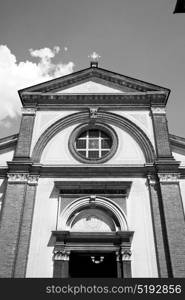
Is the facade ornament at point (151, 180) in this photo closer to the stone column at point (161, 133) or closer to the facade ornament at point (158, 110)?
the stone column at point (161, 133)

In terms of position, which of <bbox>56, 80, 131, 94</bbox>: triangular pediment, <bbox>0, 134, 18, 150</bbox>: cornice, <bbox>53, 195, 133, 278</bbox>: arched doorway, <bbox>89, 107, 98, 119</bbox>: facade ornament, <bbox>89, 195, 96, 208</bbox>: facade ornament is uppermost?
<bbox>56, 80, 131, 94</bbox>: triangular pediment

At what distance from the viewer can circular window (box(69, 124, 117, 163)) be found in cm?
1385

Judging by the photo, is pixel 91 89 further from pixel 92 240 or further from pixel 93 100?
pixel 92 240

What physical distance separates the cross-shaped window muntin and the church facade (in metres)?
0.05

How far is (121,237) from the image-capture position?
11734 millimetres

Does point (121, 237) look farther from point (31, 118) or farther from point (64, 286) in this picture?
point (31, 118)

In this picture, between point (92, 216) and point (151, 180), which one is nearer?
point (92, 216)

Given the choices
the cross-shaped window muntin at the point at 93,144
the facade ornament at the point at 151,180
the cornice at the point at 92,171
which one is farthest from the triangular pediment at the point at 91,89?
the facade ornament at the point at 151,180

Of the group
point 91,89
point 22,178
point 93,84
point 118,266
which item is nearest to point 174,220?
point 118,266

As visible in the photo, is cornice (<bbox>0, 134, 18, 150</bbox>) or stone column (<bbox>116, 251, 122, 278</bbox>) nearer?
stone column (<bbox>116, 251, 122, 278</bbox>)

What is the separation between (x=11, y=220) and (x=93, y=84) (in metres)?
8.28

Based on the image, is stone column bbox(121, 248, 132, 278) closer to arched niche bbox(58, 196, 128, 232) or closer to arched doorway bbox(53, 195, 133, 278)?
arched doorway bbox(53, 195, 133, 278)

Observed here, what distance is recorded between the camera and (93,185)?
507 inches

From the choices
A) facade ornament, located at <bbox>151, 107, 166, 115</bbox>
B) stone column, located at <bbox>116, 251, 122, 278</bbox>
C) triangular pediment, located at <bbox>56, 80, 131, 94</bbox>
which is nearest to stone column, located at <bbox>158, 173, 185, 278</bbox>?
stone column, located at <bbox>116, 251, 122, 278</bbox>
